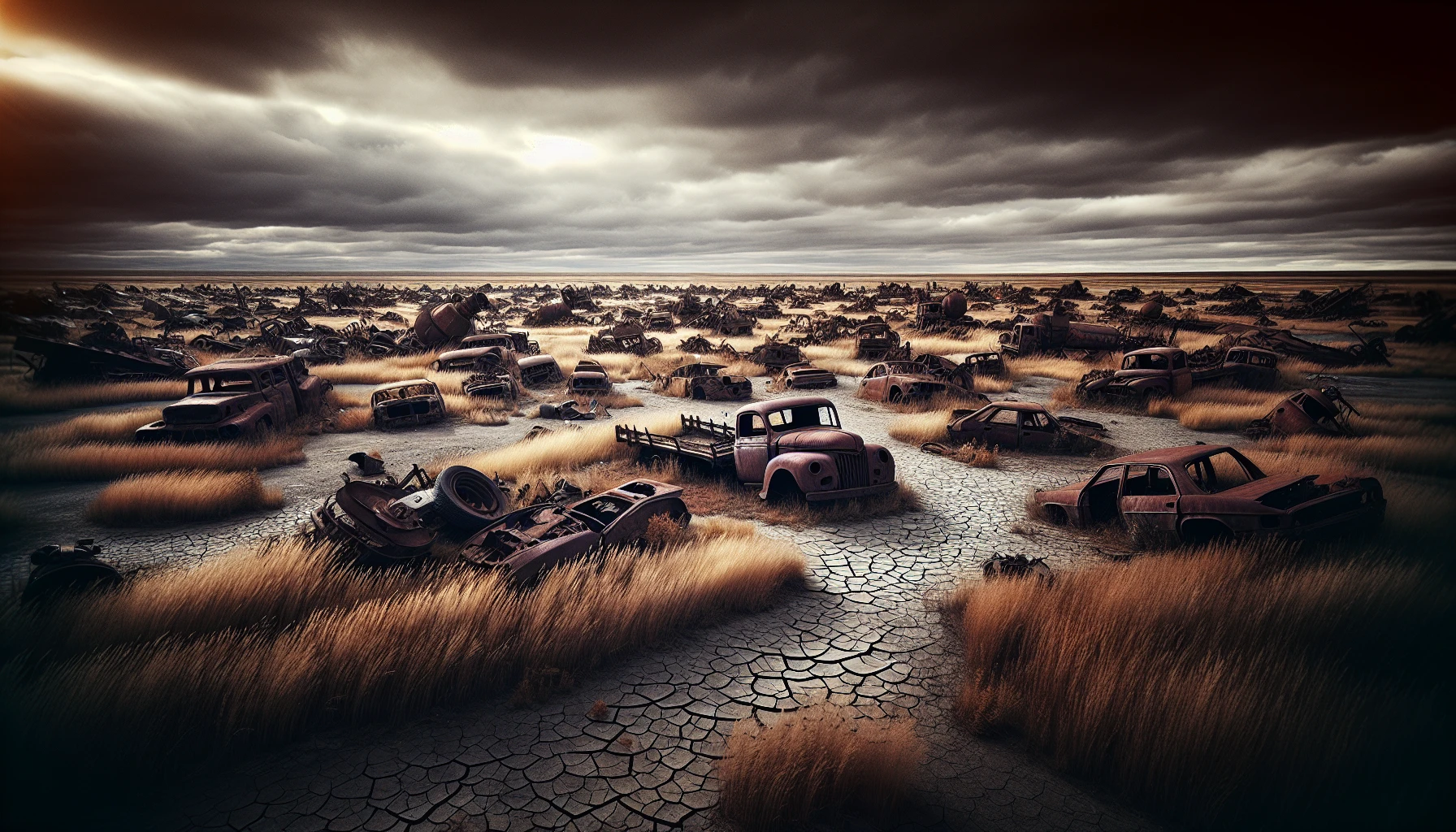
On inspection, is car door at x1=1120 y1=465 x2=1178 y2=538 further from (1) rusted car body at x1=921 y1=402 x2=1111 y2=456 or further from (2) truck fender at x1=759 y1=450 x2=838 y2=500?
(1) rusted car body at x1=921 y1=402 x2=1111 y2=456

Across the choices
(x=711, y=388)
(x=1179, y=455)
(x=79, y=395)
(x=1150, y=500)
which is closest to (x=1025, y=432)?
(x=1179, y=455)

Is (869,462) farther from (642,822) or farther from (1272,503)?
(642,822)

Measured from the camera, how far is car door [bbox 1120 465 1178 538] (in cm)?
724

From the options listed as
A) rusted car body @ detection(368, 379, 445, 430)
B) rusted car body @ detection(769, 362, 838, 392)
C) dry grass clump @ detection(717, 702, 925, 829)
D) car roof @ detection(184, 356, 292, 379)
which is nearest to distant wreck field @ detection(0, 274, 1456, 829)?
dry grass clump @ detection(717, 702, 925, 829)

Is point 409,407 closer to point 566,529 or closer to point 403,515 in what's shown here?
point 403,515

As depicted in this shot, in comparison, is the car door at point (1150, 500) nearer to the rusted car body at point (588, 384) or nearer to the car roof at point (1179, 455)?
the car roof at point (1179, 455)

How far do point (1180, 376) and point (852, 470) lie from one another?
13944 millimetres

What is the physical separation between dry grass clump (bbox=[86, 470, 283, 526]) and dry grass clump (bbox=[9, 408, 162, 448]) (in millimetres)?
4769

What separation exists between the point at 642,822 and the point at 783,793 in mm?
970

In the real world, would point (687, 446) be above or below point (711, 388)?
above

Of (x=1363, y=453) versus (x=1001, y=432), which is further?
(x=1001, y=432)

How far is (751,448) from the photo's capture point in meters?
10.3

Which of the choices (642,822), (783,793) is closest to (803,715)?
(783,793)

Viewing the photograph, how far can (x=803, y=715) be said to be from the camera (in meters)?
4.64
